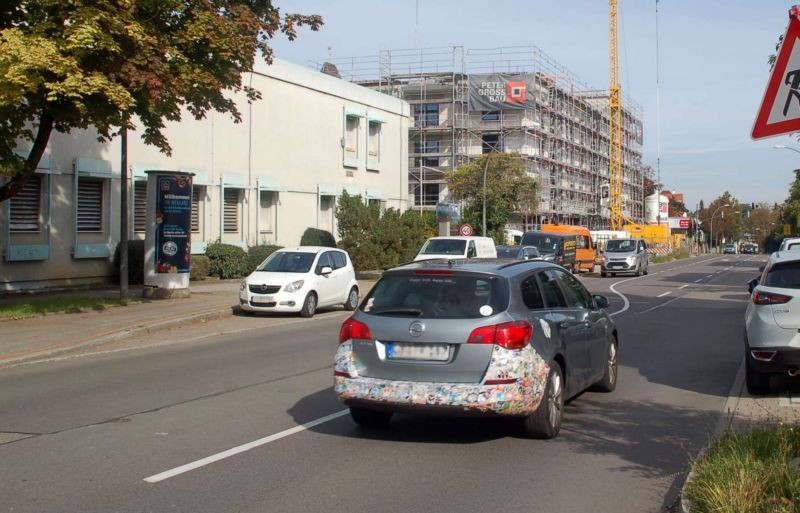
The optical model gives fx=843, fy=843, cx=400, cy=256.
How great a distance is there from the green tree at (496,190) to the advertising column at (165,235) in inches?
1307

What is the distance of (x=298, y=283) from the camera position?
2009 centimetres

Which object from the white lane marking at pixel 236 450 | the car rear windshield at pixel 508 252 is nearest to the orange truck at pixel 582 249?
the car rear windshield at pixel 508 252

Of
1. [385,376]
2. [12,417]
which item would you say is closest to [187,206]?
[12,417]

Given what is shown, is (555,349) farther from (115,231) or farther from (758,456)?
(115,231)

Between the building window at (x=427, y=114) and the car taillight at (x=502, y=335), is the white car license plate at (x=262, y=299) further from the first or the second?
the building window at (x=427, y=114)

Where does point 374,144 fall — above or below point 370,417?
above

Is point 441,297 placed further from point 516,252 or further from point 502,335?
point 516,252

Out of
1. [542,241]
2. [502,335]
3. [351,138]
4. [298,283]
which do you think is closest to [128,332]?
[298,283]

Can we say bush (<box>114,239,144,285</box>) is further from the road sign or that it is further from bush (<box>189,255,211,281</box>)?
the road sign

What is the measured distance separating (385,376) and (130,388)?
4.70 metres

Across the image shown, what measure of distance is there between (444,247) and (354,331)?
21651mm

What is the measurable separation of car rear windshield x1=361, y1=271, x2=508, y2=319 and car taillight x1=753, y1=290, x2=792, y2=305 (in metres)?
3.95

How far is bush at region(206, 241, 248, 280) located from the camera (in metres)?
30.9

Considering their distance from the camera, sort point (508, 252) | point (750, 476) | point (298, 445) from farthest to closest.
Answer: point (508, 252)
point (298, 445)
point (750, 476)
